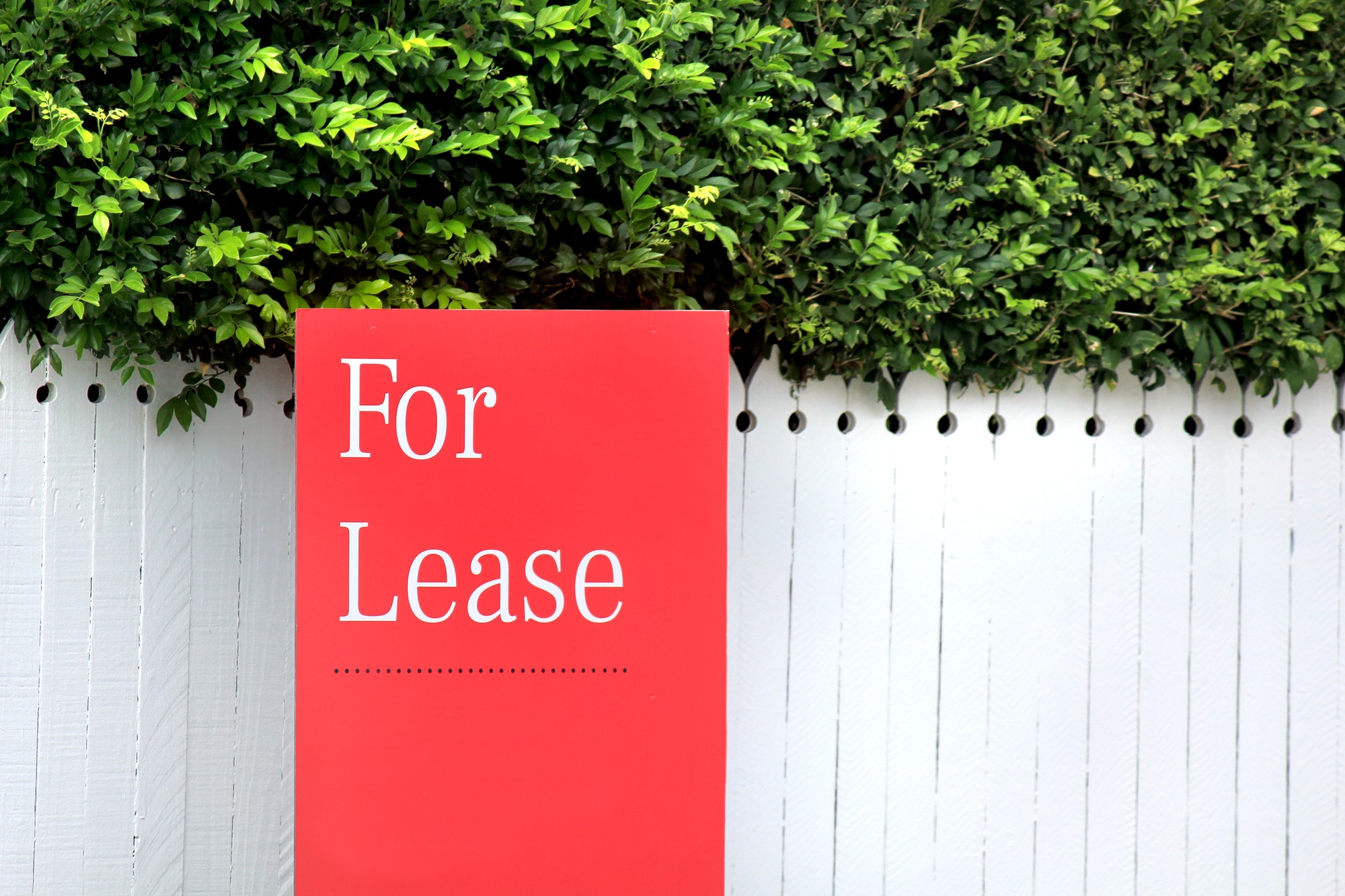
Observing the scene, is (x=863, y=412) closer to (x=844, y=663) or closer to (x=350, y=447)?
(x=844, y=663)

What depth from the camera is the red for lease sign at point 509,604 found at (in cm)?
185

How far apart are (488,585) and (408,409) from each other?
14.6 inches

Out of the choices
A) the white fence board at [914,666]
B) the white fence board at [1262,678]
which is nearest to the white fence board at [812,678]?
the white fence board at [914,666]

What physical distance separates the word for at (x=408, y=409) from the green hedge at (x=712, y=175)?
44 centimetres

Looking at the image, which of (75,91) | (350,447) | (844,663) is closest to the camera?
(350,447)

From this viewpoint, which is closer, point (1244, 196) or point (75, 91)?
point (75, 91)

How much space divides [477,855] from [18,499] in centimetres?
146

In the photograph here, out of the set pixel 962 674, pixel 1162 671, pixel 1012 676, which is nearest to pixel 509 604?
pixel 962 674

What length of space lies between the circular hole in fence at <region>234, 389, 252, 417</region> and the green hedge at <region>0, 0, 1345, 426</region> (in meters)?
0.09

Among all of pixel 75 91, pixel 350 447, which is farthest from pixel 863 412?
pixel 75 91

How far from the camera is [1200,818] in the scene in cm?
276

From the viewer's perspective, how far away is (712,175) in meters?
2.47

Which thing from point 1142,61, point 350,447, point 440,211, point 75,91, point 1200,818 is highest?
point 1142,61

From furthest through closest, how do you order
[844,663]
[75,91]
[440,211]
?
1. [844,663]
2. [440,211]
3. [75,91]
